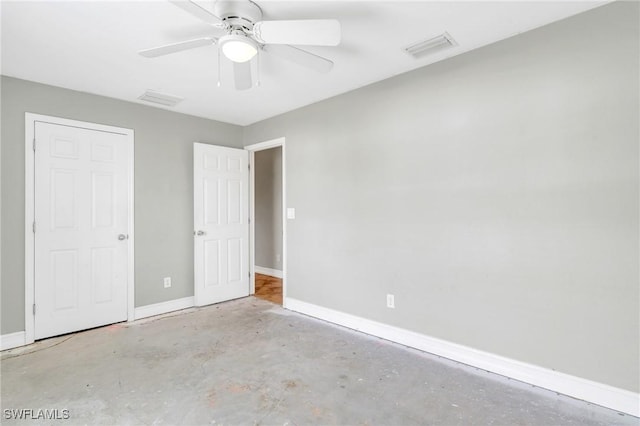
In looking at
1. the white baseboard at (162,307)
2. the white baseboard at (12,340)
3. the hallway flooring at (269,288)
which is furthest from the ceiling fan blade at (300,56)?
the white baseboard at (12,340)

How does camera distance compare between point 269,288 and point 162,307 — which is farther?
point 269,288

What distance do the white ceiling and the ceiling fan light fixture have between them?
240 millimetres

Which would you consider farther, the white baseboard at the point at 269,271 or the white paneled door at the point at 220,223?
the white baseboard at the point at 269,271

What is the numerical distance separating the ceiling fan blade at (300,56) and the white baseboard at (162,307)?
3101 millimetres

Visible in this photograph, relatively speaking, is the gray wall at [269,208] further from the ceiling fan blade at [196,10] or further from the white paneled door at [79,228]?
the ceiling fan blade at [196,10]

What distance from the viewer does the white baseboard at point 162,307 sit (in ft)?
11.8

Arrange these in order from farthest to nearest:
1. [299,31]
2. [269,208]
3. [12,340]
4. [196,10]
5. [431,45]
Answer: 1. [269,208]
2. [12,340]
3. [431,45]
4. [299,31]
5. [196,10]

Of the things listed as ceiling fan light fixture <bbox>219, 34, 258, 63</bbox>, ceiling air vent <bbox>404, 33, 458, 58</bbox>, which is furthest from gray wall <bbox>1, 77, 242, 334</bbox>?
ceiling air vent <bbox>404, 33, 458, 58</bbox>

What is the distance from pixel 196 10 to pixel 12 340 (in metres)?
3.28

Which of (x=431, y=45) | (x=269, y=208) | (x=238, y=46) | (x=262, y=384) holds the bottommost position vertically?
(x=262, y=384)

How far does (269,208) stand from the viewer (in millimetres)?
5770

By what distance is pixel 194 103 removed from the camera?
3.60m

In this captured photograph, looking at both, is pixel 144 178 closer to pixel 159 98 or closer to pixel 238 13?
pixel 159 98

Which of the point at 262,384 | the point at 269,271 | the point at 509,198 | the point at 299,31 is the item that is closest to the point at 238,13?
the point at 299,31
